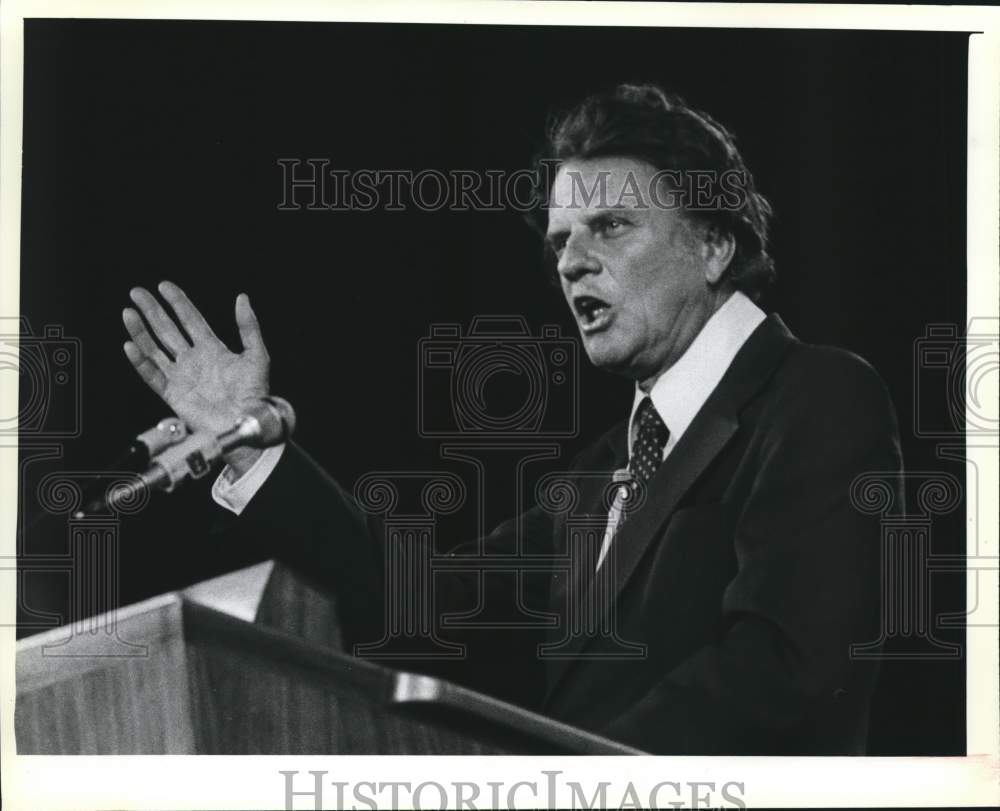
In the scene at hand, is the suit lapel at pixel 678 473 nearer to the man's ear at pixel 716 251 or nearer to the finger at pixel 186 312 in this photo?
the man's ear at pixel 716 251

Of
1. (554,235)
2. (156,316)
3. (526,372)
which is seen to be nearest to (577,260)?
(554,235)

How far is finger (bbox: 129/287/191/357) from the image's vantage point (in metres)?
3.45

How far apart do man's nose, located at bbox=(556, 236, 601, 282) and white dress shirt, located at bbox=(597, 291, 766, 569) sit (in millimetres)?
326

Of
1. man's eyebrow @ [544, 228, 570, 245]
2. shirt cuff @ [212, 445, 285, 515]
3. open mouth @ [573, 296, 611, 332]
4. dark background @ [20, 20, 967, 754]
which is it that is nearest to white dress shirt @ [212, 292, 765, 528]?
shirt cuff @ [212, 445, 285, 515]

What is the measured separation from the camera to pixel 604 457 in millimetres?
3428

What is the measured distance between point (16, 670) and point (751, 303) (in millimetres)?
2078

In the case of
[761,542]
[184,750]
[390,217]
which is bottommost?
[184,750]

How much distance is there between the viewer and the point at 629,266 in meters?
3.39

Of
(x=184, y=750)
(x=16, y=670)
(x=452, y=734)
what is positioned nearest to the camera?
(x=452, y=734)

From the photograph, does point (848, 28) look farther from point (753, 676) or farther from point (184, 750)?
point (184, 750)

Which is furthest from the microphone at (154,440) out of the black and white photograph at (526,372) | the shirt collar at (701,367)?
the shirt collar at (701,367)

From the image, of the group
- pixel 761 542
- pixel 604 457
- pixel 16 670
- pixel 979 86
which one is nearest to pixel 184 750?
pixel 16 670

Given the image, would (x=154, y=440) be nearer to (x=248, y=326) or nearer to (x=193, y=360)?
(x=193, y=360)

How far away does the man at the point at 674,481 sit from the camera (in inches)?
129
